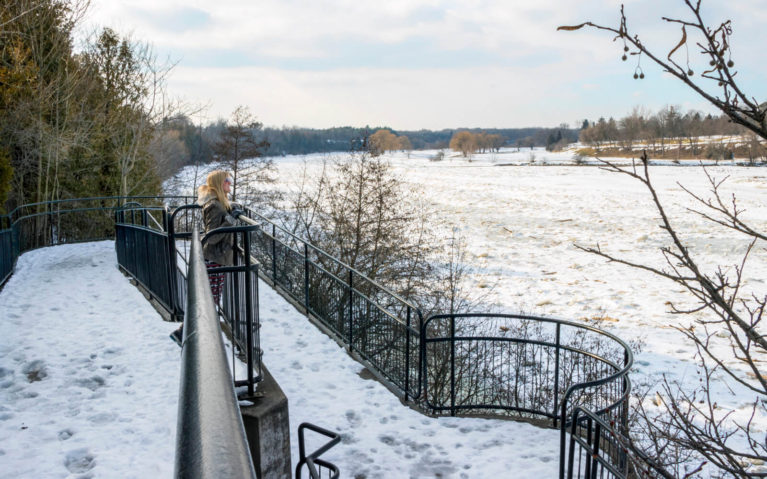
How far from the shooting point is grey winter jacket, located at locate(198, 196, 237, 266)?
5986mm

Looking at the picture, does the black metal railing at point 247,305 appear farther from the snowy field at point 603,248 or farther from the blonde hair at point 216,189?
the snowy field at point 603,248

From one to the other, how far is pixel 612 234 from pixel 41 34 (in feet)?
91.9

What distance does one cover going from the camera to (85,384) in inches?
221

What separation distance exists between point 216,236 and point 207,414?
17.9 feet

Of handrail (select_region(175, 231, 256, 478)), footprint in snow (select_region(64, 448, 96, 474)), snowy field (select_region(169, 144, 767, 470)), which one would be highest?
handrail (select_region(175, 231, 256, 478))

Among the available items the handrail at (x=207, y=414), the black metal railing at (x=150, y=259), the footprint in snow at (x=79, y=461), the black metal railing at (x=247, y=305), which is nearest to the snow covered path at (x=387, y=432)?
the black metal railing at (x=247, y=305)

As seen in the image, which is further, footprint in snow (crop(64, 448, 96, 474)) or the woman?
the woman

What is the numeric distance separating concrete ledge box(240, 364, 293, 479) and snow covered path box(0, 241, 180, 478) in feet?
2.12

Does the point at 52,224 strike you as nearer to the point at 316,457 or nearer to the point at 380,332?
the point at 380,332

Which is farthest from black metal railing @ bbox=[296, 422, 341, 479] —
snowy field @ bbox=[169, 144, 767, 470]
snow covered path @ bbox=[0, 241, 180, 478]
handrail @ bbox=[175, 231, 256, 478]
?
snowy field @ bbox=[169, 144, 767, 470]

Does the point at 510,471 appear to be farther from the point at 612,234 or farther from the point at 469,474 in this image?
the point at 612,234

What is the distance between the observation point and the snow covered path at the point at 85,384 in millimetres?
4289

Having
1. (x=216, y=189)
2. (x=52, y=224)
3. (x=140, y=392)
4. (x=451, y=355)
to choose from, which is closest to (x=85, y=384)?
(x=140, y=392)

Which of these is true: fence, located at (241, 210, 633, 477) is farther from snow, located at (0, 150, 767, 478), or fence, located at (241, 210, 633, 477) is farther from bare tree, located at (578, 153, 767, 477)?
bare tree, located at (578, 153, 767, 477)
